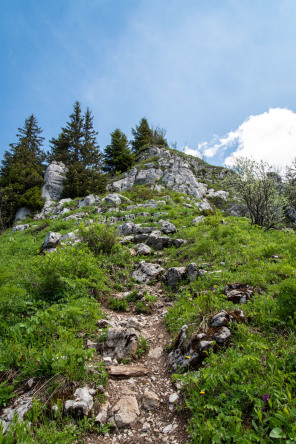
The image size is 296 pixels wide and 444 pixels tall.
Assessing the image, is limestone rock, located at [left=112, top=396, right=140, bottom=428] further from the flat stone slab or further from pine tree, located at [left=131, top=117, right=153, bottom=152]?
pine tree, located at [left=131, top=117, right=153, bottom=152]

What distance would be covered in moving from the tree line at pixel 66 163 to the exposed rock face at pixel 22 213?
1.79 ft

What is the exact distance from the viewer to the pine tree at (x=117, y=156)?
38375mm

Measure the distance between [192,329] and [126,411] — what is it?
Result: 1597 millimetres

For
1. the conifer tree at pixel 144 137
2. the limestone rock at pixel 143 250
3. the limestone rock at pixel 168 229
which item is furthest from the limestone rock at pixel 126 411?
the conifer tree at pixel 144 137

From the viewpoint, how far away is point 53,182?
98.4ft

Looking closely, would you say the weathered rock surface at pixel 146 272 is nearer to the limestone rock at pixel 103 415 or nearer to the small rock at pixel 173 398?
the small rock at pixel 173 398

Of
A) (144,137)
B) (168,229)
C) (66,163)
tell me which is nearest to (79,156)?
(66,163)

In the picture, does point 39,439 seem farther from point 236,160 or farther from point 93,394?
point 236,160

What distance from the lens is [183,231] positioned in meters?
10.7

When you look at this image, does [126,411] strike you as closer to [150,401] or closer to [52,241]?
[150,401]

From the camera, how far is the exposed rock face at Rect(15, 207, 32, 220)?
26.5 metres

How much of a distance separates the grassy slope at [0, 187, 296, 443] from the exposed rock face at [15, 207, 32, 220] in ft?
75.6

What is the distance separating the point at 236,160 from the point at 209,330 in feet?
53.1

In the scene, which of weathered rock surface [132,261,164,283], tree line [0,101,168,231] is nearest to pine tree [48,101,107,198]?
tree line [0,101,168,231]
